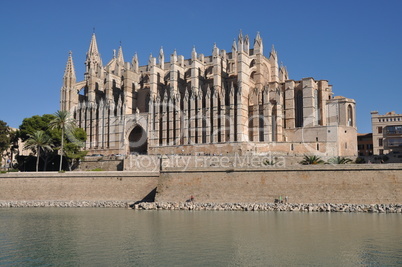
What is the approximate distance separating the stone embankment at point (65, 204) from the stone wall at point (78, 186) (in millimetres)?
878

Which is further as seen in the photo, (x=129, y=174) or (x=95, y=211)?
(x=129, y=174)

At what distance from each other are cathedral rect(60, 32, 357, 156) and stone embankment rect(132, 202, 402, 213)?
1330 centimetres

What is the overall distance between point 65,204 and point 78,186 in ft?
6.70

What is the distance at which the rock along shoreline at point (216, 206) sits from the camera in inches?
952

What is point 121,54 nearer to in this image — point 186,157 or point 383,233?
point 186,157

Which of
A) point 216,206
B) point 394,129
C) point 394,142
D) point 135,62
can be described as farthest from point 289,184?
point 135,62

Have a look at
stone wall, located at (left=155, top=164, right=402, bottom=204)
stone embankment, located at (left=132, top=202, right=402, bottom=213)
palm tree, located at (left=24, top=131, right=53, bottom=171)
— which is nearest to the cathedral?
palm tree, located at (left=24, top=131, right=53, bottom=171)

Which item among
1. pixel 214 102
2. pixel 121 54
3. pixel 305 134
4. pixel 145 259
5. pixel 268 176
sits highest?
pixel 121 54

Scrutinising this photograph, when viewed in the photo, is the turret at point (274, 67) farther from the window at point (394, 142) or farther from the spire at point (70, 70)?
the spire at point (70, 70)

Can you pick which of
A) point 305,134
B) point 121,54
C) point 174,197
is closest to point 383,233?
point 174,197

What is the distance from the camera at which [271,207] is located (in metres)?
25.9

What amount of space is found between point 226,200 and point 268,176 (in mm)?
3059

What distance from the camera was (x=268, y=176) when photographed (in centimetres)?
2759

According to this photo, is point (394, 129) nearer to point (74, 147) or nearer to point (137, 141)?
point (137, 141)
